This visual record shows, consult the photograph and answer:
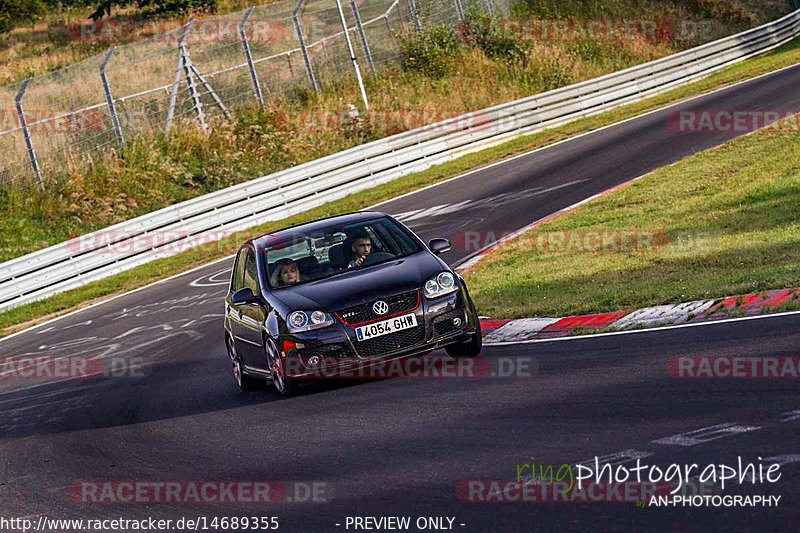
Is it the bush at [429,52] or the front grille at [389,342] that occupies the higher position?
the front grille at [389,342]

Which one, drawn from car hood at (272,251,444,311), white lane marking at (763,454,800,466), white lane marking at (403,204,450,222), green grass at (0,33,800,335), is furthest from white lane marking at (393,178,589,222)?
white lane marking at (763,454,800,466)

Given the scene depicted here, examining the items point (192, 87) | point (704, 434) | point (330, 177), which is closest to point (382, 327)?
point (704, 434)

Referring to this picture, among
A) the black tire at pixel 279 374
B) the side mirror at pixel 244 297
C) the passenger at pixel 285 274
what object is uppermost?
the passenger at pixel 285 274

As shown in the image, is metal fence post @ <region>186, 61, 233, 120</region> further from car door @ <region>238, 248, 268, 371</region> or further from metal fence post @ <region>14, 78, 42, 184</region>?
car door @ <region>238, 248, 268, 371</region>

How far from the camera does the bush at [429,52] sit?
40.3 metres

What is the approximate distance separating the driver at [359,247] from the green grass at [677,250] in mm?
2151

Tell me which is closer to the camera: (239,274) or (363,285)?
(363,285)

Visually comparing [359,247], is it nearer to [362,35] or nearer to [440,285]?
[440,285]

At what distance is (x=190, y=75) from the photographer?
32375 mm

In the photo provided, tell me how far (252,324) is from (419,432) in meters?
3.44

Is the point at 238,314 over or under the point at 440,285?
under

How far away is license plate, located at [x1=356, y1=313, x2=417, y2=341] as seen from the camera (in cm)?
916

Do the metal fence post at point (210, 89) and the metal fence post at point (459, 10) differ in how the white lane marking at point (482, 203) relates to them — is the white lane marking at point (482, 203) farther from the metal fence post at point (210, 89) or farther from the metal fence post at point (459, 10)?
the metal fence post at point (459, 10)

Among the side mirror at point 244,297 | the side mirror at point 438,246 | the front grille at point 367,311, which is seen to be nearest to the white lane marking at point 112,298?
the side mirror at point 244,297
